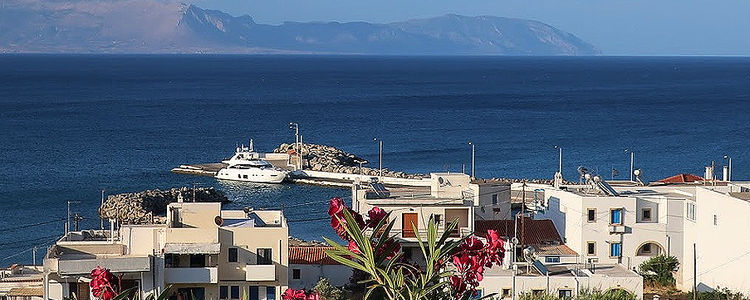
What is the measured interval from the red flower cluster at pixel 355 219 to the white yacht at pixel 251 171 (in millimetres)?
54491

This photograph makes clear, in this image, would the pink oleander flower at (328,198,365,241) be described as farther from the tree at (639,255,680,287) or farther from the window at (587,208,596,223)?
the window at (587,208,596,223)

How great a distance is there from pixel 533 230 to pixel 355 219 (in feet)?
84.6

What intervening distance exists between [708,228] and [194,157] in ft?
164

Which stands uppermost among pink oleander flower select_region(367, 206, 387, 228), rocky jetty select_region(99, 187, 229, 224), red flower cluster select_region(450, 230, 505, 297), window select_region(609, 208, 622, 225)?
pink oleander flower select_region(367, 206, 387, 228)

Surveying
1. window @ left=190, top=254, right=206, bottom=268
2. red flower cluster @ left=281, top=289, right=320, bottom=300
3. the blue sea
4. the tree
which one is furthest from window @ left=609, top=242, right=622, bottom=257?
red flower cluster @ left=281, top=289, right=320, bottom=300

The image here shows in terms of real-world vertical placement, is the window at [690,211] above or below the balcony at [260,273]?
above

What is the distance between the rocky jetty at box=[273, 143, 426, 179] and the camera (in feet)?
208

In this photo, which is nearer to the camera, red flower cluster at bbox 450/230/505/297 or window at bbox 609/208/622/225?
red flower cluster at bbox 450/230/505/297

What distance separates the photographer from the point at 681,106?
131 meters

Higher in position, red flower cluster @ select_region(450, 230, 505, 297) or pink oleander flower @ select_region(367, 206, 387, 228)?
pink oleander flower @ select_region(367, 206, 387, 228)

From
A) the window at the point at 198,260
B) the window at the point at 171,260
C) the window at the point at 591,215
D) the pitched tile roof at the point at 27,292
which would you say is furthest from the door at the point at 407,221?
the pitched tile roof at the point at 27,292

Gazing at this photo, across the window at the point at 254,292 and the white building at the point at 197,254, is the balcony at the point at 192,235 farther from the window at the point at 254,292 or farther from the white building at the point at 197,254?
the window at the point at 254,292

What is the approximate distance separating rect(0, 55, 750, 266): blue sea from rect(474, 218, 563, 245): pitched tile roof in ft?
40.3

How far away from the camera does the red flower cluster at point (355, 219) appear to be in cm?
690
